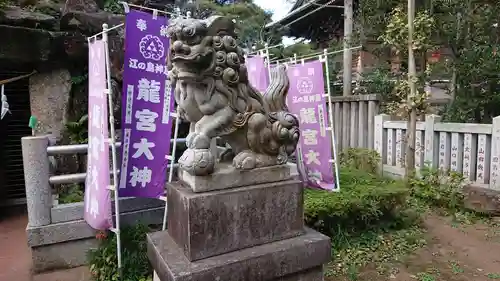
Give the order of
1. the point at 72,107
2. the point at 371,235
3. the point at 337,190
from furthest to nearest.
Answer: the point at 72,107 → the point at 337,190 → the point at 371,235

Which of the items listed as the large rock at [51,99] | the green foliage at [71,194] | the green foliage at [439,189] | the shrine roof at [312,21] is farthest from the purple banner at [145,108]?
the shrine roof at [312,21]

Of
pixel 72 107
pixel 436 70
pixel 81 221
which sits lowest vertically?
pixel 81 221

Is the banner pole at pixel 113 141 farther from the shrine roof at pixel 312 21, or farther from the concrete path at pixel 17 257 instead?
the shrine roof at pixel 312 21

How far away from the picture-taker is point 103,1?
26.0 feet

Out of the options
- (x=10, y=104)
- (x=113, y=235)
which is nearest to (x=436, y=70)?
(x=113, y=235)

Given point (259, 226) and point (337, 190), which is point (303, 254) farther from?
point (337, 190)

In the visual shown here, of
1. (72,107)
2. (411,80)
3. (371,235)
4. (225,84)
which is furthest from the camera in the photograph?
(72,107)

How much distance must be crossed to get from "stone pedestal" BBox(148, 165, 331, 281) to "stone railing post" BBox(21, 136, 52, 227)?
6.12 feet

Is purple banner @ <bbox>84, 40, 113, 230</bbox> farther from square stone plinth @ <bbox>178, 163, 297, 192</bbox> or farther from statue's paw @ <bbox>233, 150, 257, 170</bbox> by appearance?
statue's paw @ <bbox>233, 150, 257, 170</bbox>

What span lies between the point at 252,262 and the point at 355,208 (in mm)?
2442

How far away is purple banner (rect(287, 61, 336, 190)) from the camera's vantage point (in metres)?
5.21

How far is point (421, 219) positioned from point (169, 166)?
391cm

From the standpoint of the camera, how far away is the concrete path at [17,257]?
12.6 feet

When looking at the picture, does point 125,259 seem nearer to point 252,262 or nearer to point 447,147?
point 252,262
